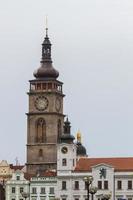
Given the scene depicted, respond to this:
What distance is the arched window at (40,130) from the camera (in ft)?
506

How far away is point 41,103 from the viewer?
510 feet

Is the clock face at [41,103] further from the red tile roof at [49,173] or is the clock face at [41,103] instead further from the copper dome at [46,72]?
the red tile roof at [49,173]

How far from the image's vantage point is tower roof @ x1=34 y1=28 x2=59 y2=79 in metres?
156

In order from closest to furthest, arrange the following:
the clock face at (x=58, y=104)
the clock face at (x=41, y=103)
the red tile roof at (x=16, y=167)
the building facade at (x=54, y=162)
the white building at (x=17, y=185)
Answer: the building facade at (x=54, y=162)
the white building at (x=17, y=185)
the clock face at (x=41, y=103)
the clock face at (x=58, y=104)
the red tile roof at (x=16, y=167)

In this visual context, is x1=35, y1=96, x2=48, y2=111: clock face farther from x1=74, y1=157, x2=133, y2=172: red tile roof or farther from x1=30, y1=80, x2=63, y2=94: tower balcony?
x1=74, y1=157, x2=133, y2=172: red tile roof

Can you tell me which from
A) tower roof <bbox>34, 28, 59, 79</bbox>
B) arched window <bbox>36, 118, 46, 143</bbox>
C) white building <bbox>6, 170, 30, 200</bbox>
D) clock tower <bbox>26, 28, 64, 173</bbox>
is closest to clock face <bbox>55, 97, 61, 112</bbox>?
clock tower <bbox>26, 28, 64, 173</bbox>

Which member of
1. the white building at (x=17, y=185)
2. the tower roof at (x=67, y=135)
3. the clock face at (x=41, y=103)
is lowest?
the white building at (x=17, y=185)

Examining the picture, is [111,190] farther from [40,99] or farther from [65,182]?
[40,99]

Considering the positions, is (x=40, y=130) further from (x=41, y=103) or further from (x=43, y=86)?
(x=43, y=86)

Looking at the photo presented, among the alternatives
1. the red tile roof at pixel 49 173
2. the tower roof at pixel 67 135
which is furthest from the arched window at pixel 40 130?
the tower roof at pixel 67 135

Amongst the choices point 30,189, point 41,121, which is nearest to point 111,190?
point 30,189

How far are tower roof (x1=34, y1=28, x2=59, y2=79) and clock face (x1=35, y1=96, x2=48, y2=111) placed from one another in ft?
10.5

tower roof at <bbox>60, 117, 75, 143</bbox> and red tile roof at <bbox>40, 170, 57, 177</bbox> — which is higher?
tower roof at <bbox>60, 117, 75, 143</bbox>

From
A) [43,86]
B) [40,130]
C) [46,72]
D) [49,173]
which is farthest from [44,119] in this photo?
[49,173]
